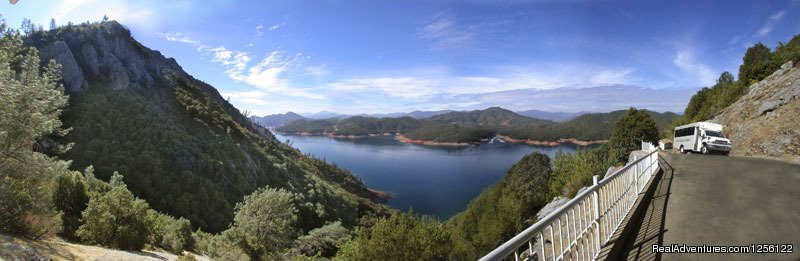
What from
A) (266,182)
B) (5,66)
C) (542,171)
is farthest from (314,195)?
(5,66)

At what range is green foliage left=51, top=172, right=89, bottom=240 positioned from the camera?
15.8 meters

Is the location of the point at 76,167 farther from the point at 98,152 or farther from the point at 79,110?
the point at 79,110

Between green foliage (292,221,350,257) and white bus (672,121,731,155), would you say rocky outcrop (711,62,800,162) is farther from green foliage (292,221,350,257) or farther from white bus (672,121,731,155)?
green foliage (292,221,350,257)

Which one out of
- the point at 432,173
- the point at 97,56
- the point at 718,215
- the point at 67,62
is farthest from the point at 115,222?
the point at 432,173

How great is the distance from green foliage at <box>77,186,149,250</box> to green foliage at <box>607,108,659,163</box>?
37.0 m

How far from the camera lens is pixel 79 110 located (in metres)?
42.7

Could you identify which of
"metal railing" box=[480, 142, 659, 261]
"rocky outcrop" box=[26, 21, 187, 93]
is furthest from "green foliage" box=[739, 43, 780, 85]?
"rocky outcrop" box=[26, 21, 187, 93]

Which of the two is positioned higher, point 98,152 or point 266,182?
point 98,152

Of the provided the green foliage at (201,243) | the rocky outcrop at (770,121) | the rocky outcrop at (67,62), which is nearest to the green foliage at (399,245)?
the green foliage at (201,243)

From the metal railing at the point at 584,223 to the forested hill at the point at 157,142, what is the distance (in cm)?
4204

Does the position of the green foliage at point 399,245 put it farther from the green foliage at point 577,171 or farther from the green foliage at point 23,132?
the green foliage at point 23,132

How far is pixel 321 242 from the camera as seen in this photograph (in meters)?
39.2

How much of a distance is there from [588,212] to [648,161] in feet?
24.1

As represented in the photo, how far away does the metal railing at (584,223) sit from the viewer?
2.98 m
